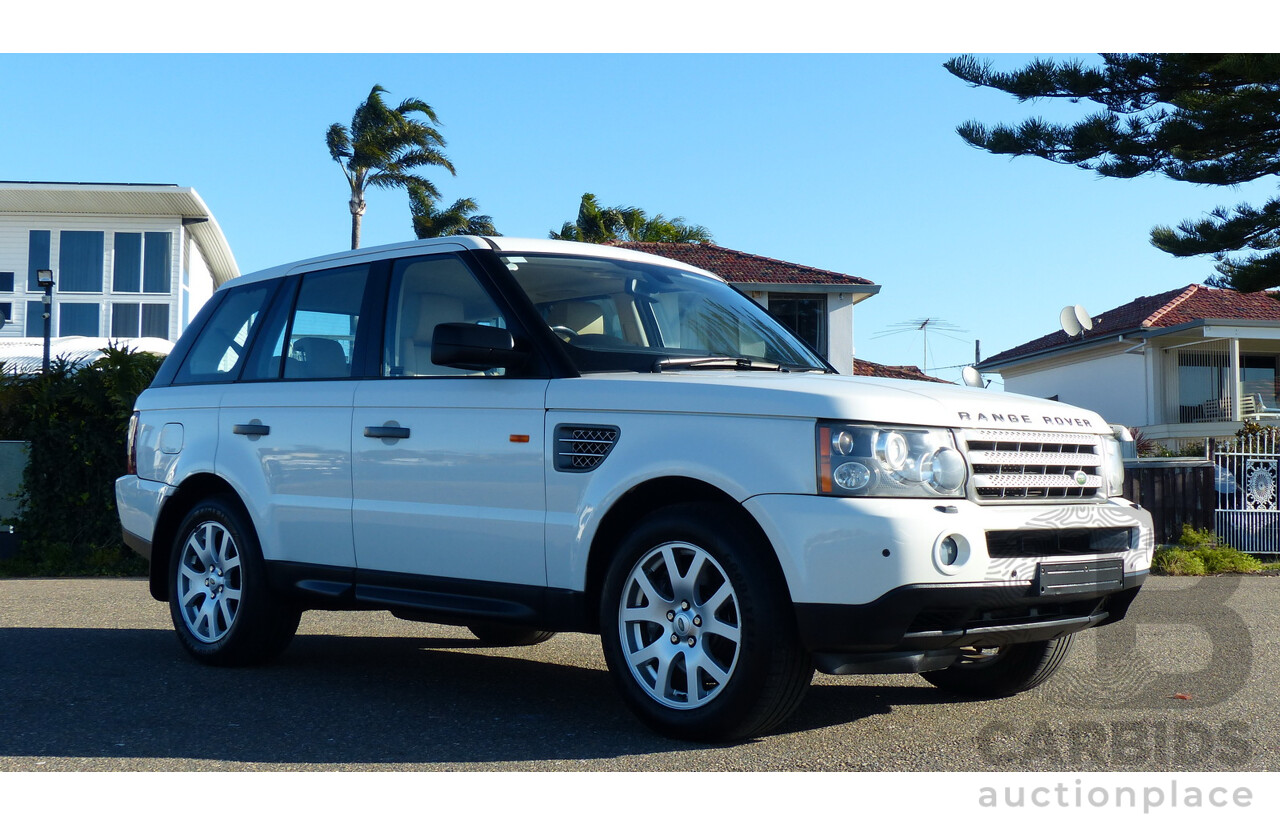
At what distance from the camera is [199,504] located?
667 cm

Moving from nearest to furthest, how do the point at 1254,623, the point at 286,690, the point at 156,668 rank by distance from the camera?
the point at 286,690, the point at 156,668, the point at 1254,623

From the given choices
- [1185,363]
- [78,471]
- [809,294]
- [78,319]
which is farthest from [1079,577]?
[1185,363]

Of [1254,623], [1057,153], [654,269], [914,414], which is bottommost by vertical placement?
[1254,623]

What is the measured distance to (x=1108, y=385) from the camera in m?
38.9

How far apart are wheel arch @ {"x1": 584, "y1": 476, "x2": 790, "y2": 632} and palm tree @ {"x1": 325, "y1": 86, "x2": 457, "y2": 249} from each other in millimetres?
39376

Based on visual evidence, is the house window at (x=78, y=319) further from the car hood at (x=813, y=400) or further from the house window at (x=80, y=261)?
the car hood at (x=813, y=400)

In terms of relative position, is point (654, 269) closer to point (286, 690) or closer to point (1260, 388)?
point (286, 690)

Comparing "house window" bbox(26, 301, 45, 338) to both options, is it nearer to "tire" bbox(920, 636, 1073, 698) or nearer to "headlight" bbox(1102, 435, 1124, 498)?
"tire" bbox(920, 636, 1073, 698)

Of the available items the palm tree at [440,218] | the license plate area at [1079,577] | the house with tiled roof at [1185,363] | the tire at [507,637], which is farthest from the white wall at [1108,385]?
the license plate area at [1079,577]

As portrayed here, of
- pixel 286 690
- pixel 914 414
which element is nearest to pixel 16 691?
pixel 286 690

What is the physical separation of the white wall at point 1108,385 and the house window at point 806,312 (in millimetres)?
8553

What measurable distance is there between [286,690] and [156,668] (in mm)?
1014

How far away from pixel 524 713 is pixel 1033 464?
7.61 ft

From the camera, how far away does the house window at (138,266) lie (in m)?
34.5
